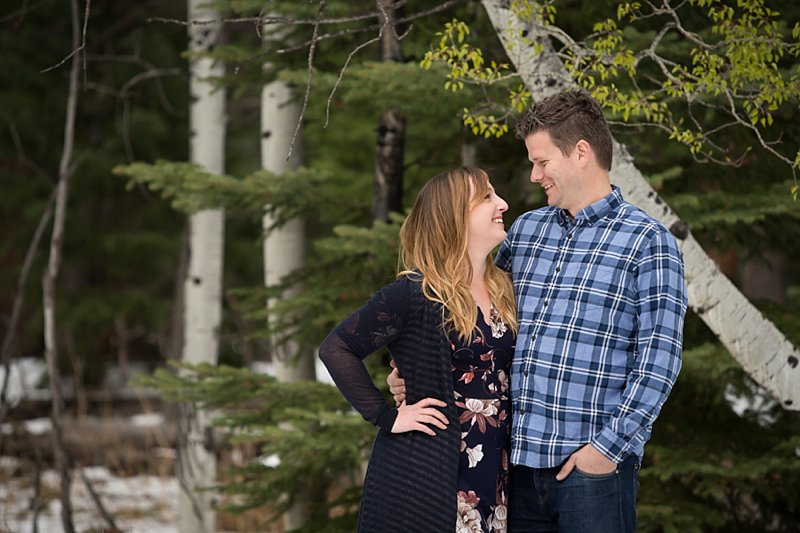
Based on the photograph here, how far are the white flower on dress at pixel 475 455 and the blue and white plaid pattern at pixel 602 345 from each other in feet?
0.36

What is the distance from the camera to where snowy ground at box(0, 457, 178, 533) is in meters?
Answer: 7.82

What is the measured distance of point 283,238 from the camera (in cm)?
687

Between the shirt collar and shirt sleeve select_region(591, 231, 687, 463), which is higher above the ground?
the shirt collar

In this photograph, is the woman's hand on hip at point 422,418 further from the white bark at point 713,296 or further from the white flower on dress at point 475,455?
the white bark at point 713,296

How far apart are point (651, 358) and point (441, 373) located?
647mm

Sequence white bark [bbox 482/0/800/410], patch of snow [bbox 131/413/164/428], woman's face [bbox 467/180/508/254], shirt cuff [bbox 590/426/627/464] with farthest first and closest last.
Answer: patch of snow [bbox 131/413/164/428], white bark [bbox 482/0/800/410], woman's face [bbox 467/180/508/254], shirt cuff [bbox 590/426/627/464]

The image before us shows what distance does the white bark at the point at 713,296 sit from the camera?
4.35 meters

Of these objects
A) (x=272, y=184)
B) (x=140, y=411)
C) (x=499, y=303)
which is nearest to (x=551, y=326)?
(x=499, y=303)

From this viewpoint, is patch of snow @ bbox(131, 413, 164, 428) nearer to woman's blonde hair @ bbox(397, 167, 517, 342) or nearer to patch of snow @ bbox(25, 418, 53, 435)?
patch of snow @ bbox(25, 418, 53, 435)

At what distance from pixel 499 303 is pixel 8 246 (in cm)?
1091

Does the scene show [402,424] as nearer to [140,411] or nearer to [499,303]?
[499,303]

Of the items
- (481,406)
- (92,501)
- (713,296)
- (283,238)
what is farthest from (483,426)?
(92,501)

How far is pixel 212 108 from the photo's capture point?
25.1ft

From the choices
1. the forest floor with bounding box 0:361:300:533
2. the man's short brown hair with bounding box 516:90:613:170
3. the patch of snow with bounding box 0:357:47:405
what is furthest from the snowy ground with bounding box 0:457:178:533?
the man's short brown hair with bounding box 516:90:613:170
